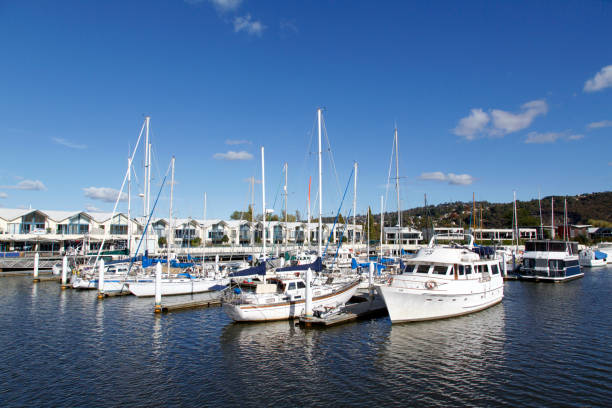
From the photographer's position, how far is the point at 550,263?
54.2 metres

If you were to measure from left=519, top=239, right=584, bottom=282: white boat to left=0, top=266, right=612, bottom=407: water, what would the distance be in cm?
2376

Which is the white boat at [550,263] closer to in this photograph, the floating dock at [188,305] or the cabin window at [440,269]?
the cabin window at [440,269]

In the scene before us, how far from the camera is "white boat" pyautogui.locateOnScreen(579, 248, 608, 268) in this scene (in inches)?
3098

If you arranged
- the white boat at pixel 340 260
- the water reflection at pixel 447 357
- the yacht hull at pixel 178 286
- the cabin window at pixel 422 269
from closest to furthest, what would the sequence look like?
the water reflection at pixel 447 357 < the cabin window at pixel 422 269 < the yacht hull at pixel 178 286 < the white boat at pixel 340 260

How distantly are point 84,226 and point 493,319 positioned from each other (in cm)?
8370

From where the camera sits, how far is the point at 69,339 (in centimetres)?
2420

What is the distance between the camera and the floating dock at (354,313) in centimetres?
2688

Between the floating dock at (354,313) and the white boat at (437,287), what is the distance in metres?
3.28

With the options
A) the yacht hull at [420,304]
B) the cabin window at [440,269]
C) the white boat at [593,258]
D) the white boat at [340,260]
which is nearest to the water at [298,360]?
the yacht hull at [420,304]

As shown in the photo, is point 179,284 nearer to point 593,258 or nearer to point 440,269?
point 440,269

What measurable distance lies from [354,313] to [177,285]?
2104cm

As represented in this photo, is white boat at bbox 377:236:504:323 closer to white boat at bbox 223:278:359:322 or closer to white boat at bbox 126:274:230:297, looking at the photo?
white boat at bbox 223:278:359:322

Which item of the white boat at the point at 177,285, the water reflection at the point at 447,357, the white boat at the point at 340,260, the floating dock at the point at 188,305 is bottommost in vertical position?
the water reflection at the point at 447,357

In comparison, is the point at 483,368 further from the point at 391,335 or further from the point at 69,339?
the point at 69,339
